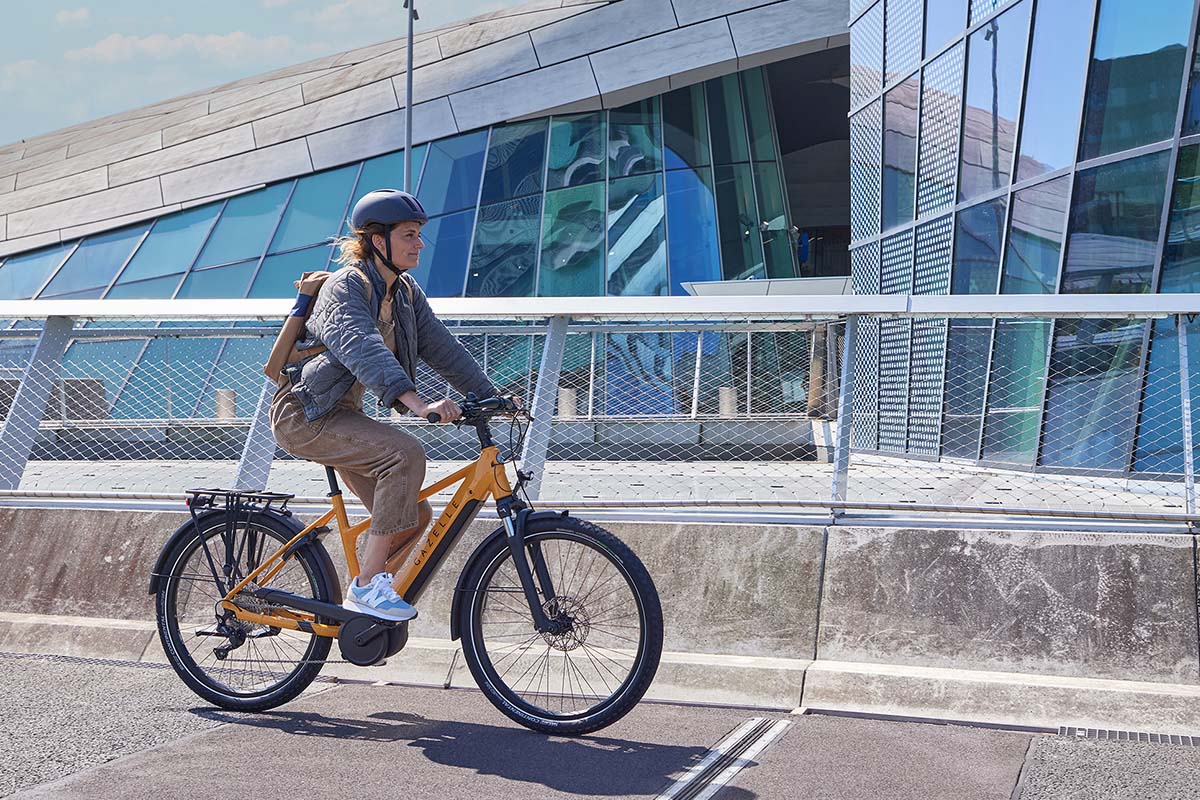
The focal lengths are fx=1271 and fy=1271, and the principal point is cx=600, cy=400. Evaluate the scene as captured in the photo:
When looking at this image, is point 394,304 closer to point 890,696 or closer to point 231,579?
point 231,579

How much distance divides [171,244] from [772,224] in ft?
43.0

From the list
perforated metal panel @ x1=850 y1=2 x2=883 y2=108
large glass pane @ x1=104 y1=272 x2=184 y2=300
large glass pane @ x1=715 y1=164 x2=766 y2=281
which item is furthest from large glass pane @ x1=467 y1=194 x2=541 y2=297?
perforated metal panel @ x1=850 y1=2 x2=883 y2=108

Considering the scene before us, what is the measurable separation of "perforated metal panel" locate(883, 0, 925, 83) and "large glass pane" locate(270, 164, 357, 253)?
12.6m

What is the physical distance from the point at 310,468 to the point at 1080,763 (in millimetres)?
4976

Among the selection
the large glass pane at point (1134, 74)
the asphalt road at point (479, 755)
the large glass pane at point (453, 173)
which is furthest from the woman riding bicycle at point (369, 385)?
the large glass pane at point (453, 173)

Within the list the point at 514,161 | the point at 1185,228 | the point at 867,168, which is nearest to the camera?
the point at 1185,228

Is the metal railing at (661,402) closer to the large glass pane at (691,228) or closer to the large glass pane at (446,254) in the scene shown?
the large glass pane at (691,228)

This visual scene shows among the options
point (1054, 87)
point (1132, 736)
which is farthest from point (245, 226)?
point (1132, 736)

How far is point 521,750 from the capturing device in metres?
4.28

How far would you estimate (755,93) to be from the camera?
27.3 meters

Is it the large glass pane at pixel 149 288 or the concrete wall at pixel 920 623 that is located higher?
the large glass pane at pixel 149 288

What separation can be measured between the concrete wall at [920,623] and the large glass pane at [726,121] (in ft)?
71.3

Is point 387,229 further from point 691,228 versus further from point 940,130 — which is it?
point 691,228

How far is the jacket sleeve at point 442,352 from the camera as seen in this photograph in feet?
16.4
